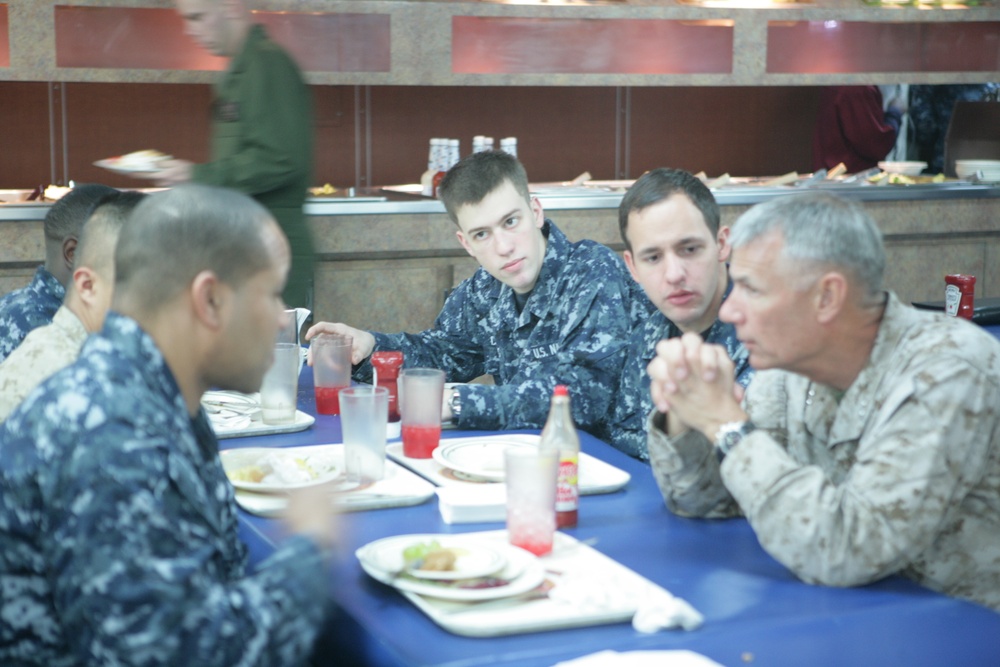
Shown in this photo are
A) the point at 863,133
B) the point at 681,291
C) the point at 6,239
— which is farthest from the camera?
the point at 863,133

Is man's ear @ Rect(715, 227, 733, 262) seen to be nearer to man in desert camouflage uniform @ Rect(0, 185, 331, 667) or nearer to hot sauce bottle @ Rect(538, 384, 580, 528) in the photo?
hot sauce bottle @ Rect(538, 384, 580, 528)

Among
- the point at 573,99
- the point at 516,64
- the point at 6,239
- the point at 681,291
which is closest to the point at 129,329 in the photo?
the point at 681,291

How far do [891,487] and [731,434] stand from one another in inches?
10.0

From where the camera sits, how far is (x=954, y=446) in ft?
5.57

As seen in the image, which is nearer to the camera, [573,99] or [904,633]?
[904,633]

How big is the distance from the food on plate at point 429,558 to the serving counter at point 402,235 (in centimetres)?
391

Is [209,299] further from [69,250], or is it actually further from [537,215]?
[537,215]

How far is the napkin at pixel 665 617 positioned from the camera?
1533 millimetres

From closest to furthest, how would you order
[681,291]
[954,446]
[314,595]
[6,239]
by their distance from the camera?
[314,595], [954,446], [681,291], [6,239]

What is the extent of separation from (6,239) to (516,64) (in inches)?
105

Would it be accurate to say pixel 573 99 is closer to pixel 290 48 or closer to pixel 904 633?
pixel 290 48

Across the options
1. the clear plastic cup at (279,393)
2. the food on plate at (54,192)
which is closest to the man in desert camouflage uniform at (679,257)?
the clear plastic cup at (279,393)

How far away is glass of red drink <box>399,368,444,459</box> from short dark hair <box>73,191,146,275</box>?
0.66m

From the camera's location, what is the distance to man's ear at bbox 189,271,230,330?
1.53m
